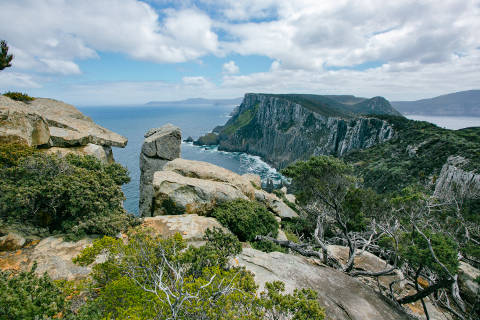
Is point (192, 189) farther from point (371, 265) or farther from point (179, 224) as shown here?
point (371, 265)

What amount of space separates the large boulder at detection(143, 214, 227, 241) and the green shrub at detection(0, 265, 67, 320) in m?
6.14

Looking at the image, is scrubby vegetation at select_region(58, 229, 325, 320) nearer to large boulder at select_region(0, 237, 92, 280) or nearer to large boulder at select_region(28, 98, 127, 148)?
large boulder at select_region(0, 237, 92, 280)

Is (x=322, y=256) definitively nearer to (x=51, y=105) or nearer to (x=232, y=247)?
(x=232, y=247)

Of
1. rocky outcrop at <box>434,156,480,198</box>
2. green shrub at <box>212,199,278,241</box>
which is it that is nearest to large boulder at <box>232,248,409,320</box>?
green shrub at <box>212,199,278,241</box>

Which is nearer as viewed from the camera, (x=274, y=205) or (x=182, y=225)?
(x=182, y=225)

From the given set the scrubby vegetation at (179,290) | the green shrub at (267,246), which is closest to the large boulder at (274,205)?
the green shrub at (267,246)

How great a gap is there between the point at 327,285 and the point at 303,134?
15918 centimetres

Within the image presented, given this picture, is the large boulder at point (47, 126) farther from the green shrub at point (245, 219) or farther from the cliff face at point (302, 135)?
the cliff face at point (302, 135)

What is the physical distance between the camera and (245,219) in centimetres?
1492

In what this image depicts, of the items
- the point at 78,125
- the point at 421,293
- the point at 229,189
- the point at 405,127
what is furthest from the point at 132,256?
the point at 405,127

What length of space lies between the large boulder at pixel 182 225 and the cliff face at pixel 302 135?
326ft

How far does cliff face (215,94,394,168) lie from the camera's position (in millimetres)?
104188

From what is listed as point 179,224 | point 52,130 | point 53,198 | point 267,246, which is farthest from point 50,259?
point 52,130

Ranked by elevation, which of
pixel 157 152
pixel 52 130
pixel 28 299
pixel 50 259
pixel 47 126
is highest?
pixel 47 126
